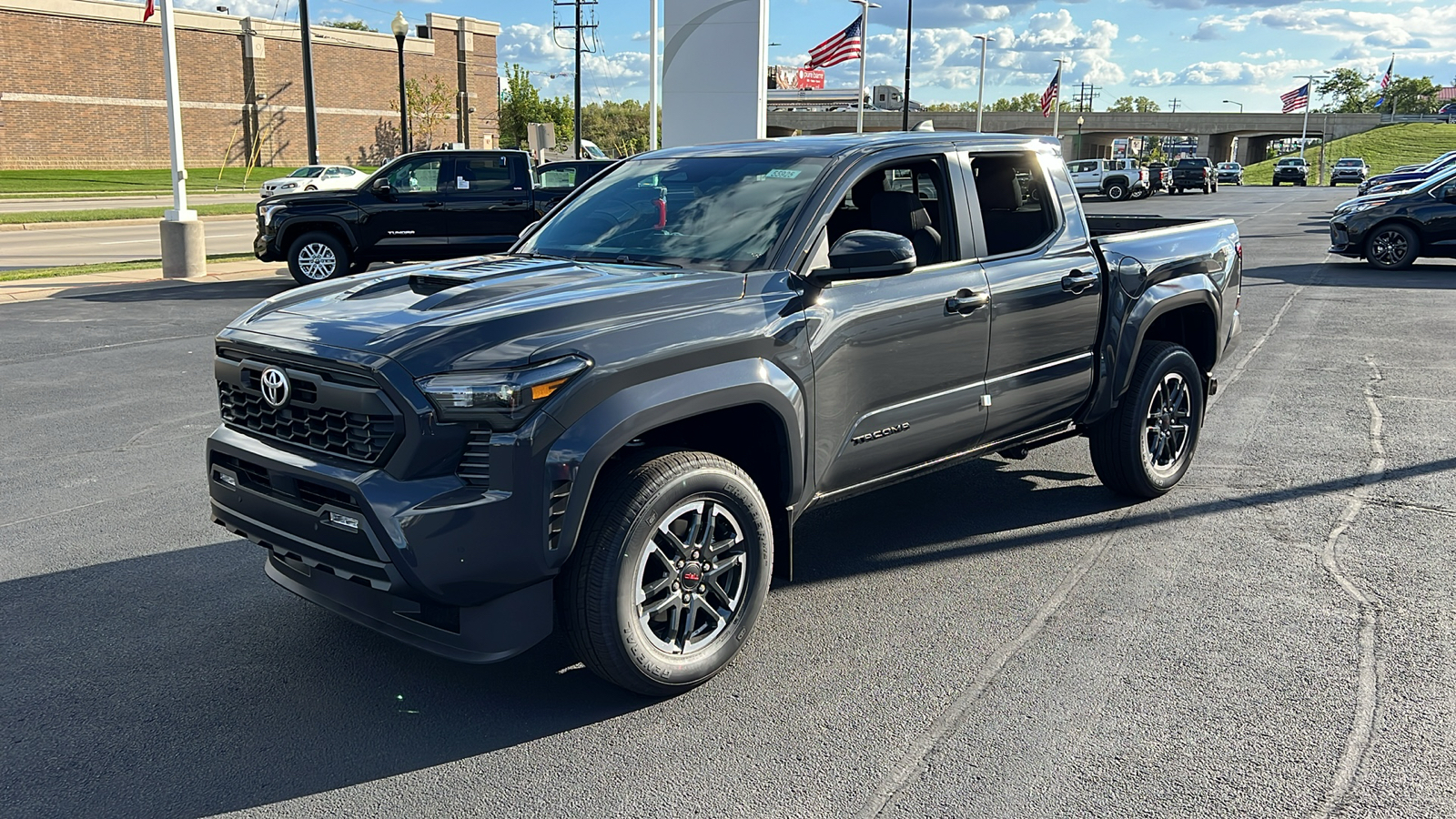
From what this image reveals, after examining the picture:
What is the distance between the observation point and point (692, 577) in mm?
3855

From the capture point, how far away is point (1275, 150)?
458 ft

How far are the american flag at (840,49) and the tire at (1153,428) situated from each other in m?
33.0

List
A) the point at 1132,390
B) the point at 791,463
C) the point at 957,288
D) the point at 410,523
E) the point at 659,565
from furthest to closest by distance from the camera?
the point at 1132,390 → the point at 957,288 → the point at 791,463 → the point at 659,565 → the point at 410,523

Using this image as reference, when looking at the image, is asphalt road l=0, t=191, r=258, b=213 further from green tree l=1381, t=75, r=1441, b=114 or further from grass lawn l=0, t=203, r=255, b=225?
green tree l=1381, t=75, r=1441, b=114

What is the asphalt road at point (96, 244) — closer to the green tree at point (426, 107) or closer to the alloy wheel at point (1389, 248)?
the alloy wheel at point (1389, 248)

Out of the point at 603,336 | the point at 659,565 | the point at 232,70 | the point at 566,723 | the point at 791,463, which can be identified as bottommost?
the point at 566,723

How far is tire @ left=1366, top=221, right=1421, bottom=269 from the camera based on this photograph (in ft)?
59.3

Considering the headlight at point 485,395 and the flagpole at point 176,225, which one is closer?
the headlight at point 485,395

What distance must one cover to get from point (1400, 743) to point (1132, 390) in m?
2.54

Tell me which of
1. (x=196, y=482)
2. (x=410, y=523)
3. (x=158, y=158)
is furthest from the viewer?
(x=158, y=158)

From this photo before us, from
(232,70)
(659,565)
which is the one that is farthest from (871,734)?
(232,70)

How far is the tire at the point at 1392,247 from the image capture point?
18.1 metres

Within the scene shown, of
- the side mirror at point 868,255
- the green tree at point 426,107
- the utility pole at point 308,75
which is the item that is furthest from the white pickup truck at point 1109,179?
the side mirror at point 868,255

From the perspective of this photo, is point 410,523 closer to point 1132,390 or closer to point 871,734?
point 871,734
